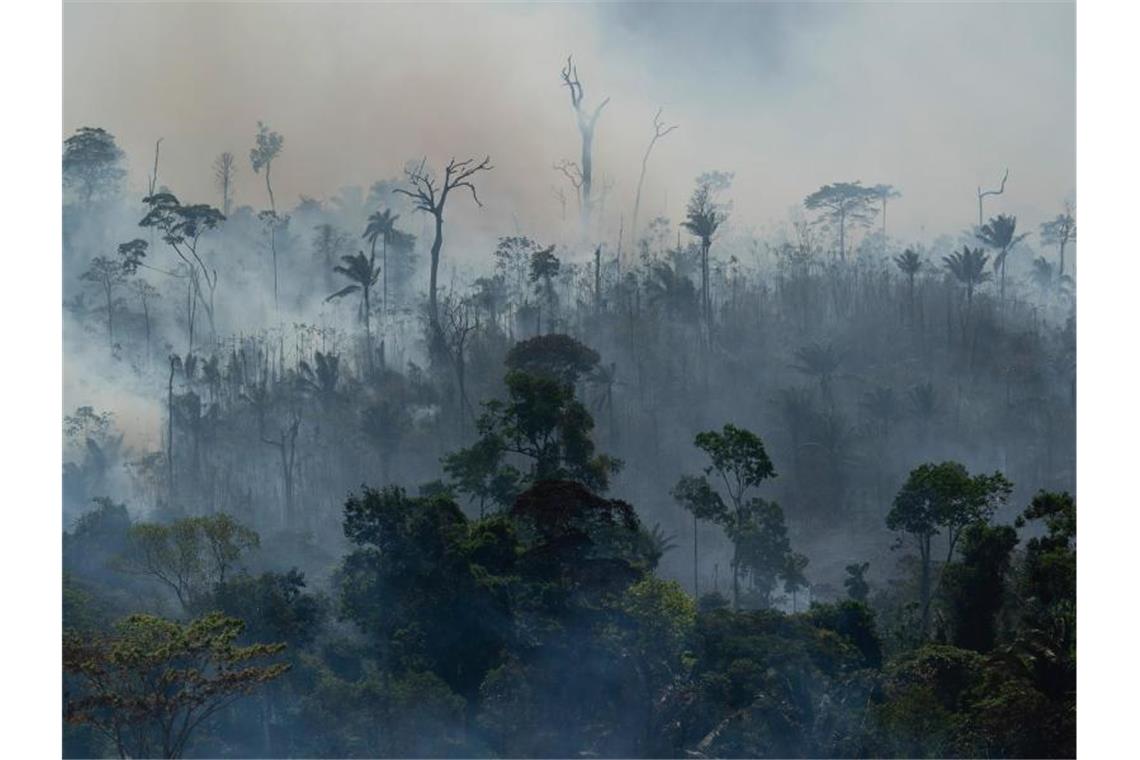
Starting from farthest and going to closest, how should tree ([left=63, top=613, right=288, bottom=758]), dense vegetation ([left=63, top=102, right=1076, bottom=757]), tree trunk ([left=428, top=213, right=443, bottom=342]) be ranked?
tree trunk ([left=428, top=213, right=443, bottom=342]) → dense vegetation ([left=63, top=102, right=1076, bottom=757]) → tree ([left=63, top=613, right=288, bottom=758])

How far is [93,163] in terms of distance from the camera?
1747 cm

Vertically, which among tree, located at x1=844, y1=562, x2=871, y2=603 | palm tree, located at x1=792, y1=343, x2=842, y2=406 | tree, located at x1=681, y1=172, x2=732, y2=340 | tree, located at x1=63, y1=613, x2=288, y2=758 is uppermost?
tree, located at x1=681, y1=172, x2=732, y2=340

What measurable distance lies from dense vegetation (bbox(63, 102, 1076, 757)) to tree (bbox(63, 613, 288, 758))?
50 mm

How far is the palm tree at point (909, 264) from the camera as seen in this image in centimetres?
1861

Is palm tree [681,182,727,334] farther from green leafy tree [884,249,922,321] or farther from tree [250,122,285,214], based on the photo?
tree [250,122,285,214]

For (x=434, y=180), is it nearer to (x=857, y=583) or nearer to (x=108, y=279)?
(x=108, y=279)

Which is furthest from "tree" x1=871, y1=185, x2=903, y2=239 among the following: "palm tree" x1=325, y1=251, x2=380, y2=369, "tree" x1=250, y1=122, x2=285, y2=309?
"tree" x1=250, y1=122, x2=285, y2=309

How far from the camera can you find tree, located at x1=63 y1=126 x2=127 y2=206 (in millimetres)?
17344

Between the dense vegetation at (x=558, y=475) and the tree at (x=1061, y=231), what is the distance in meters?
0.04

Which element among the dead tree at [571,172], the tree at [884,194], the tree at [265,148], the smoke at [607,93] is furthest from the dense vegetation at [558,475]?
the dead tree at [571,172]

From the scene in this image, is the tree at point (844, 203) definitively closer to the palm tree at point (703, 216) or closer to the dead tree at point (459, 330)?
the palm tree at point (703, 216)

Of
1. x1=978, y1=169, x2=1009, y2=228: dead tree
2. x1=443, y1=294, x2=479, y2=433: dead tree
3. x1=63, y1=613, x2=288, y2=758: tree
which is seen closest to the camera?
x1=63, y1=613, x2=288, y2=758: tree

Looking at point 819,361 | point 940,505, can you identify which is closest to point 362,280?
point 819,361
